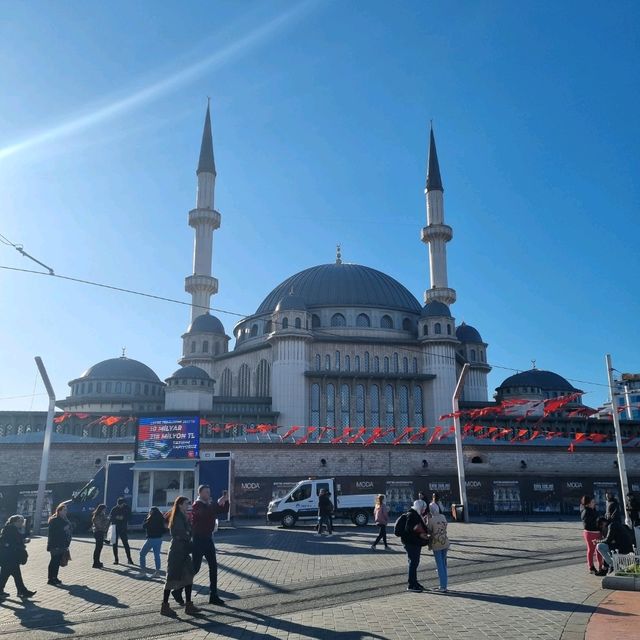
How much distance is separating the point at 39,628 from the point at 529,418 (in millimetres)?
50940

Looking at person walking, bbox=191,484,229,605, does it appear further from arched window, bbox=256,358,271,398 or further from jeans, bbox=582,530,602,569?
arched window, bbox=256,358,271,398

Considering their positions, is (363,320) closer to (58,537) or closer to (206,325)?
(206,325)

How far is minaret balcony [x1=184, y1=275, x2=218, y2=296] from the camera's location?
56.6 metres

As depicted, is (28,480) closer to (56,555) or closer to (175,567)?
(56,555)

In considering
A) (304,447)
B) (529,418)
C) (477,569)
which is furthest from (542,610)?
(529,418)

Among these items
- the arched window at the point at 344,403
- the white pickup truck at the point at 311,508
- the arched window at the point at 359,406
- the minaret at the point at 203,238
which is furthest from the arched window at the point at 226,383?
the white pickup truck at the point at 311,508

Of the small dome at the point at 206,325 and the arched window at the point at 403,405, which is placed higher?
the small dome at the point at 206,325

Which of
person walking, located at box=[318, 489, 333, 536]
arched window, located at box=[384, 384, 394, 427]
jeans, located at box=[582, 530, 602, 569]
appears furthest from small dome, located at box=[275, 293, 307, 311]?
jeans, located at box=[582, 530, 602, 569]

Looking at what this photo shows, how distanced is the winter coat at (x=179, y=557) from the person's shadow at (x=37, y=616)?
1416 millimetres

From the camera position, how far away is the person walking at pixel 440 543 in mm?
9727

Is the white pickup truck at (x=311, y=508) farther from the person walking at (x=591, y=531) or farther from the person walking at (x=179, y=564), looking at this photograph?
the person walking at (x=179, y=564)

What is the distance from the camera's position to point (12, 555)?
10055mm

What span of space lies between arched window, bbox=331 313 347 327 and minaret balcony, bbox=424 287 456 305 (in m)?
9.24

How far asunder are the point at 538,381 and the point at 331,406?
27.2m
